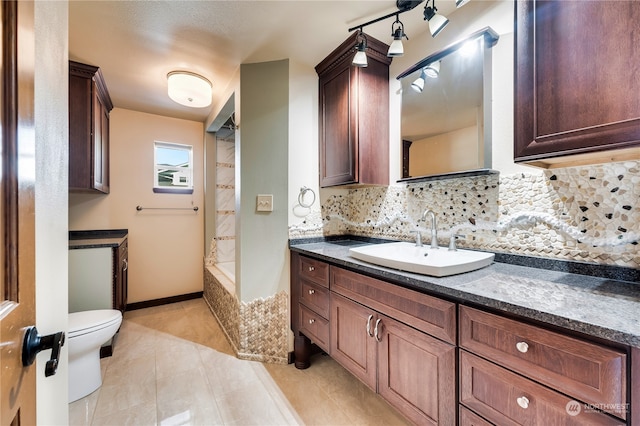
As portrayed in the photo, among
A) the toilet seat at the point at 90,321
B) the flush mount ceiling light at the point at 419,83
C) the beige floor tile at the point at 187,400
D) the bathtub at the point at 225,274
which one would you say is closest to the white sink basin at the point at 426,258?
the flush mount ceiling light at the point at 419,83

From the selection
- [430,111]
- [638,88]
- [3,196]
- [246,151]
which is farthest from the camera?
[246,151]

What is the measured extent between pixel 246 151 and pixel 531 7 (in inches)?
67.8

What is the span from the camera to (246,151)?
2021 mm

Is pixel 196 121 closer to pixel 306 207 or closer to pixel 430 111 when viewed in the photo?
pixel 306 207

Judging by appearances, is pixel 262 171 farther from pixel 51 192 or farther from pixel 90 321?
pixel 90 321

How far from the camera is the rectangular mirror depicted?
4.59 feet

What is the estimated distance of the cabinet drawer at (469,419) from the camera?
888 millimetres

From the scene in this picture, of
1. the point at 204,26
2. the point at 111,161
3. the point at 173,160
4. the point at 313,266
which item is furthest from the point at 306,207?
the point at 111,161

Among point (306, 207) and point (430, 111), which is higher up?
point (430, 111)

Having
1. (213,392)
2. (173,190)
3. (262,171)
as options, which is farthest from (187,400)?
(173,190)

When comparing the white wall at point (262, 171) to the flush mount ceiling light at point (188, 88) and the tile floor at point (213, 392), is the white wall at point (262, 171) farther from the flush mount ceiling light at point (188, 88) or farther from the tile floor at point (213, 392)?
the tile floor at point (213, 392)

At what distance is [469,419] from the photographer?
922 mm

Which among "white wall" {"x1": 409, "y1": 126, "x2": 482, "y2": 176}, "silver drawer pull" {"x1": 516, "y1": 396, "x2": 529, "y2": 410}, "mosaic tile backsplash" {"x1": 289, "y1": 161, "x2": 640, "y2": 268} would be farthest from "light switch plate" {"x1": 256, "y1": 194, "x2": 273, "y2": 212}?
"silver drawer pull" {"x1": 516, "y1": 396, "x2": 529, "y2": 410}

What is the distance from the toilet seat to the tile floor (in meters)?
0.39
